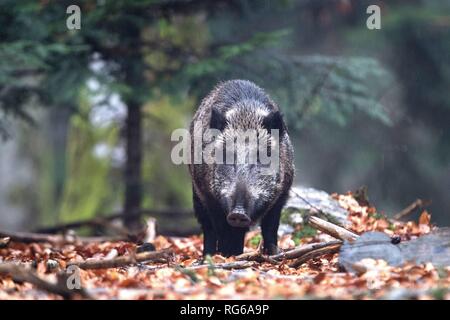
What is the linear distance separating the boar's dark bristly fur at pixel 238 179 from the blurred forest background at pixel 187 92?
11.3 ft

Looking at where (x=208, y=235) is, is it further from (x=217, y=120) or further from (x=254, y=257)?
(x=217, y=120)

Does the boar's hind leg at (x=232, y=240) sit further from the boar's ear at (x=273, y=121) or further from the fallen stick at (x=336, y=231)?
the boar's ear at (x=273, y=121)

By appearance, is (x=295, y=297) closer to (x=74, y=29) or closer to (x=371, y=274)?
(x=371, y=274)

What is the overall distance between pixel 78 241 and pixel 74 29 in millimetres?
3353

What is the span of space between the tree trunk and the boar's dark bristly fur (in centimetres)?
495

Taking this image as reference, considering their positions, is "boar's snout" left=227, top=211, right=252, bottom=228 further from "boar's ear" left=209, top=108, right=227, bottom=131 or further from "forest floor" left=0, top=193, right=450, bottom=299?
"boar's ear" left=209, top=108, right=227, bottom=131

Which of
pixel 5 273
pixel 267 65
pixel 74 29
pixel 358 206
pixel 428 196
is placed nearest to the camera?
pixel 5 273

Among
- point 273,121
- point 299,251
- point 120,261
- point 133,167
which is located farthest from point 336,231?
point 133,167

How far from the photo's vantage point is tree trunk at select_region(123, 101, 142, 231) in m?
13.9

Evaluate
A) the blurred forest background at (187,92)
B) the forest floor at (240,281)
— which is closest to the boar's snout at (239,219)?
the forest floor at (240,281)

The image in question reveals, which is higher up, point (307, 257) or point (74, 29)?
point (74, 29)

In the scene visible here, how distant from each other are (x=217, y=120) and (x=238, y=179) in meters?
0.79
